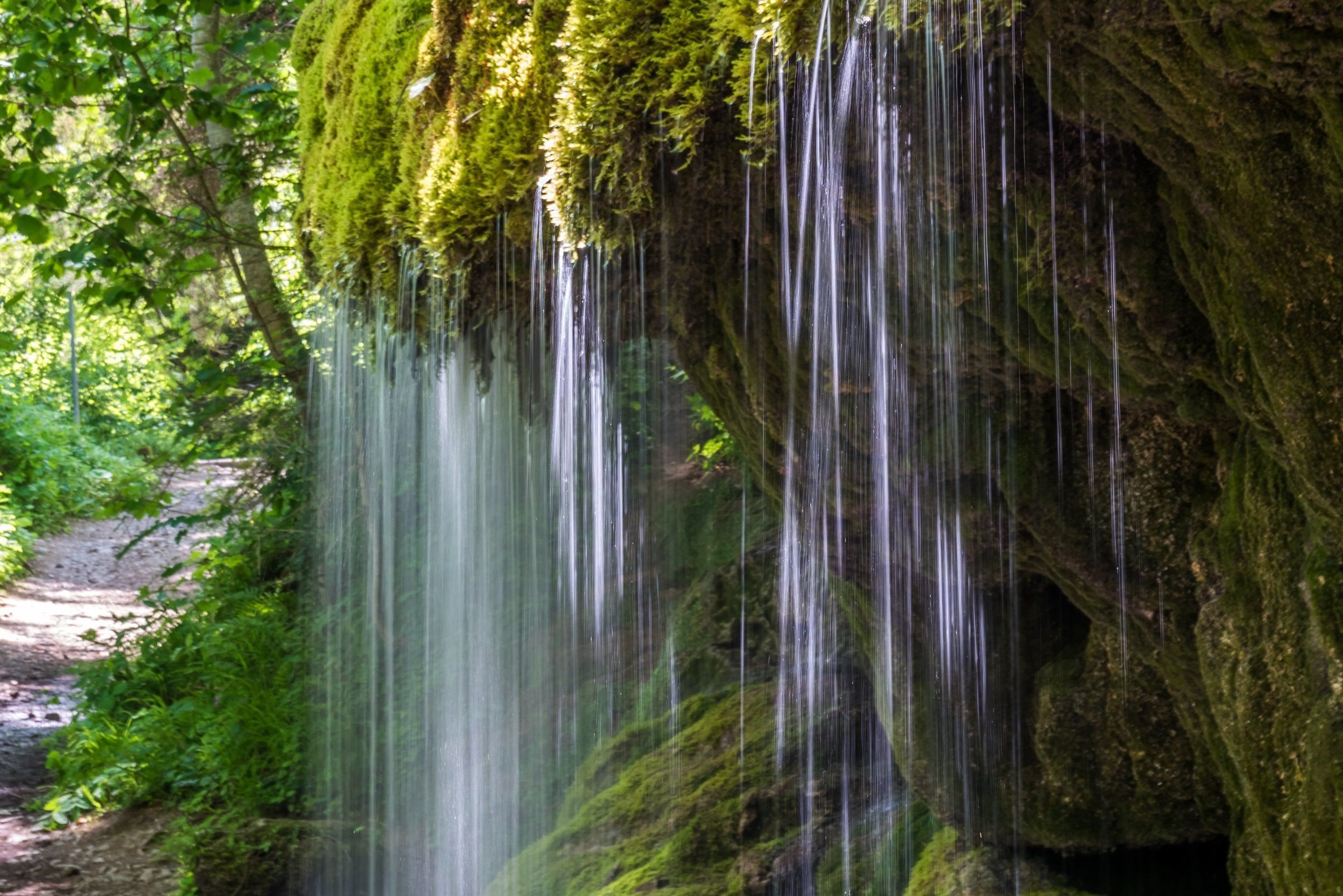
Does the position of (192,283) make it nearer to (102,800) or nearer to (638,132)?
(102,800)

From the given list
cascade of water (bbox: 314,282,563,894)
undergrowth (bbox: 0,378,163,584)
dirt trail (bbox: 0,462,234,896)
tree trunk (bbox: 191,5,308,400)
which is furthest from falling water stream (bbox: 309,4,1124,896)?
undergrowth (bbox: 0,378,163,584)

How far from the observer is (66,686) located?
13297 millimetres

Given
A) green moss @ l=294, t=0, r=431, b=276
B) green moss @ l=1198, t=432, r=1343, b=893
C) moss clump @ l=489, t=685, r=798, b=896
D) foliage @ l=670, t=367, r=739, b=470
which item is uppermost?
green moss @ l=294, t=0, r=431, b=276

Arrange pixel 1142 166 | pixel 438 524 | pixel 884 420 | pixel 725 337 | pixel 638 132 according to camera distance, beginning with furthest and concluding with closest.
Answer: pixel 438 524 → pixel 725 337 → pixel 884 420 → pixel 638 132 → pixel 1142 166

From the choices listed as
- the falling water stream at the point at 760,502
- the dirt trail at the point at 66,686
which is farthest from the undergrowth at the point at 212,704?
the falling water stream at the point at 760,502

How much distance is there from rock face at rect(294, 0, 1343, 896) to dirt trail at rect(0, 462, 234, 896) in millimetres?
6346

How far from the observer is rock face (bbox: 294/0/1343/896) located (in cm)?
199

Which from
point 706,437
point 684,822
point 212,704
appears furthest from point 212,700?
point 684,822

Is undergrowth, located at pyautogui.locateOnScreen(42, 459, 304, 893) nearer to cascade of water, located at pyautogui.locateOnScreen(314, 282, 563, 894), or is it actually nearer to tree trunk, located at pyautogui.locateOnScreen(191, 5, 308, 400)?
cascade of water, located at pyautogui.locateOnScreen(314, 282, 563, 894)

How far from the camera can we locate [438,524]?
591 cm

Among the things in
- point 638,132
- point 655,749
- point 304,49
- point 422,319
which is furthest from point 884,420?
point 304,49

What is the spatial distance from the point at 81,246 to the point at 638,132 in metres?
6.06

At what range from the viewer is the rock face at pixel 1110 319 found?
199cm

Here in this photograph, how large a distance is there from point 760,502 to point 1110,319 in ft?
16.3
